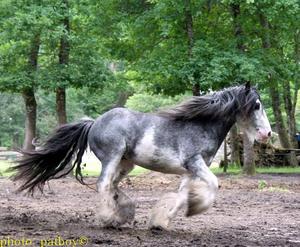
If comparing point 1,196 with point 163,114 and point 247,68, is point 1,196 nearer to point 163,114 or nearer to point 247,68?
Result: point 163,114

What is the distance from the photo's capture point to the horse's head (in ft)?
25.2

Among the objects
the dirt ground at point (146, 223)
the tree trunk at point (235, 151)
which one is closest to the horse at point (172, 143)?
the dirt ground at point (146, 223)

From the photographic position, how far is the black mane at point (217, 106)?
759 centimetres

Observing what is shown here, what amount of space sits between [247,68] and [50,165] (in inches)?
397

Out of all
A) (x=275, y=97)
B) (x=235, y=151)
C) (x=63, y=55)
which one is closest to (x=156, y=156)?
(x=63, y=55)

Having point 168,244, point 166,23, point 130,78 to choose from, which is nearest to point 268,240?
point 168,244

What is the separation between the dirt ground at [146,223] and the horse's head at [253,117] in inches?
49.2

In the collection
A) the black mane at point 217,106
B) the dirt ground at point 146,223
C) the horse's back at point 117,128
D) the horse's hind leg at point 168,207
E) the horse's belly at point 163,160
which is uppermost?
the black mane at point 217,106

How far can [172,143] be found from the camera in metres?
7.43

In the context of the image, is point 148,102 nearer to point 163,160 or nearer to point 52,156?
point 52,156

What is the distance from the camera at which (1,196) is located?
12.5 metres

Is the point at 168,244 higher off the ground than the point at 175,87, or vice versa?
the point at 175,87

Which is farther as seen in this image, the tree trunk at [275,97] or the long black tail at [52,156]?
the tree trunk at [275,97]

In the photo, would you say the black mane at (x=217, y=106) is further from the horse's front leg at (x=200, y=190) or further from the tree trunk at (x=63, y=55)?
the tree trunk at (x=63, y=55)
